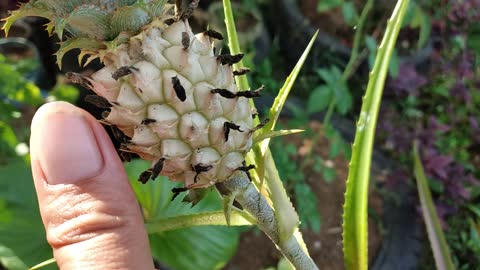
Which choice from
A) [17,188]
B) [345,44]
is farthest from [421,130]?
[17,188]

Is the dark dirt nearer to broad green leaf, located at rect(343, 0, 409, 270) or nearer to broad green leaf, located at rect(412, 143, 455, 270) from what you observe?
broad green leaf, located at rect(412, 143, 455, 270)

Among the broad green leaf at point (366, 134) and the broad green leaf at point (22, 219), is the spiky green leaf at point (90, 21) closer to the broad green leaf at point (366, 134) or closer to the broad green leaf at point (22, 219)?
the broad green leaf at point (366, 134)

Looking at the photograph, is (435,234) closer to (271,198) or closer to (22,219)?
(271,198)

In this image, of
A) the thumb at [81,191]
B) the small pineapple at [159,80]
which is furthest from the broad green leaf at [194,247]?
the small pineapple at [159,80]

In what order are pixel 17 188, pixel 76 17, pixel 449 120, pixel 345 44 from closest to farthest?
pixel 76 17 < pixel 17 188 < pixel 449 120 < pixel 345 44

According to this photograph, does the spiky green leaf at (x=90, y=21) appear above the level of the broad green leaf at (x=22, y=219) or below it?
above

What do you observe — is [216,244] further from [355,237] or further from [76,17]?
[76,17]
